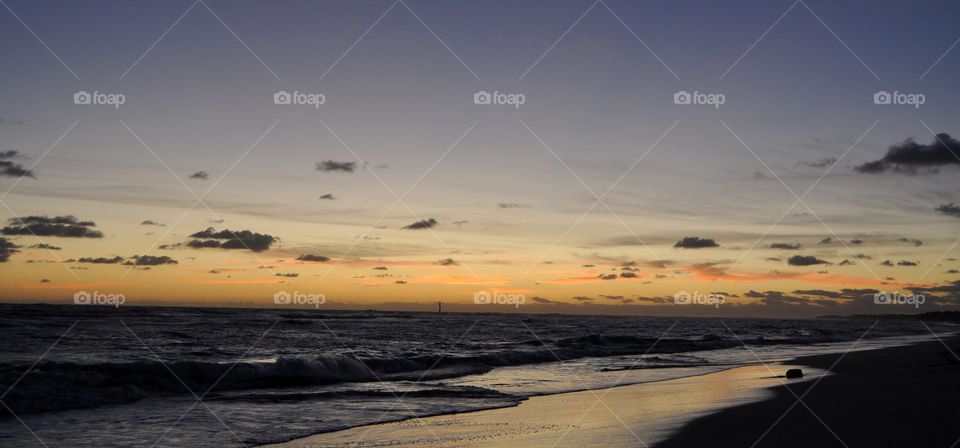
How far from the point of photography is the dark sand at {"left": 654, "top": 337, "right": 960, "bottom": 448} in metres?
8.80

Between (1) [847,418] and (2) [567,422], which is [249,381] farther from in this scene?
(1) [847,418]

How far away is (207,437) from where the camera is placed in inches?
428

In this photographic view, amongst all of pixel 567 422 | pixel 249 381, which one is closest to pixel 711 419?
pixel 567 422

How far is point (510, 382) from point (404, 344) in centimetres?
1796

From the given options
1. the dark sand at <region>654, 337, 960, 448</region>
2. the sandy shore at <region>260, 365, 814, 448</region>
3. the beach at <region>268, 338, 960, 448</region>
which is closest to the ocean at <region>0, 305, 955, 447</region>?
the sandy shore at <region>260, 365, 814, 448</region>

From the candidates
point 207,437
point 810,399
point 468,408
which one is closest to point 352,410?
point 468,408

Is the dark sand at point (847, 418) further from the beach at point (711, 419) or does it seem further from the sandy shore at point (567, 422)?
the sandy shore at point (567, 422)

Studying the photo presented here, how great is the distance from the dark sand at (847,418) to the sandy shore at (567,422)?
656 mm

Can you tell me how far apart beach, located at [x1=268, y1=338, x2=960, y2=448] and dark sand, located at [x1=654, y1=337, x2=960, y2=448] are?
14mm

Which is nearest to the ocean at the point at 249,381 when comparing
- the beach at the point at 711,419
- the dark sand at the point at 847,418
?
the beach at the point at 711,419

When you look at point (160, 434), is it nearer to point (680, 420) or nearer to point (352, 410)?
point (352, 410)

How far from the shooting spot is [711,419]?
1173cm

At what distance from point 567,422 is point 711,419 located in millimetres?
2517

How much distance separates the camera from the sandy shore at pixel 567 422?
1017 centimetres
